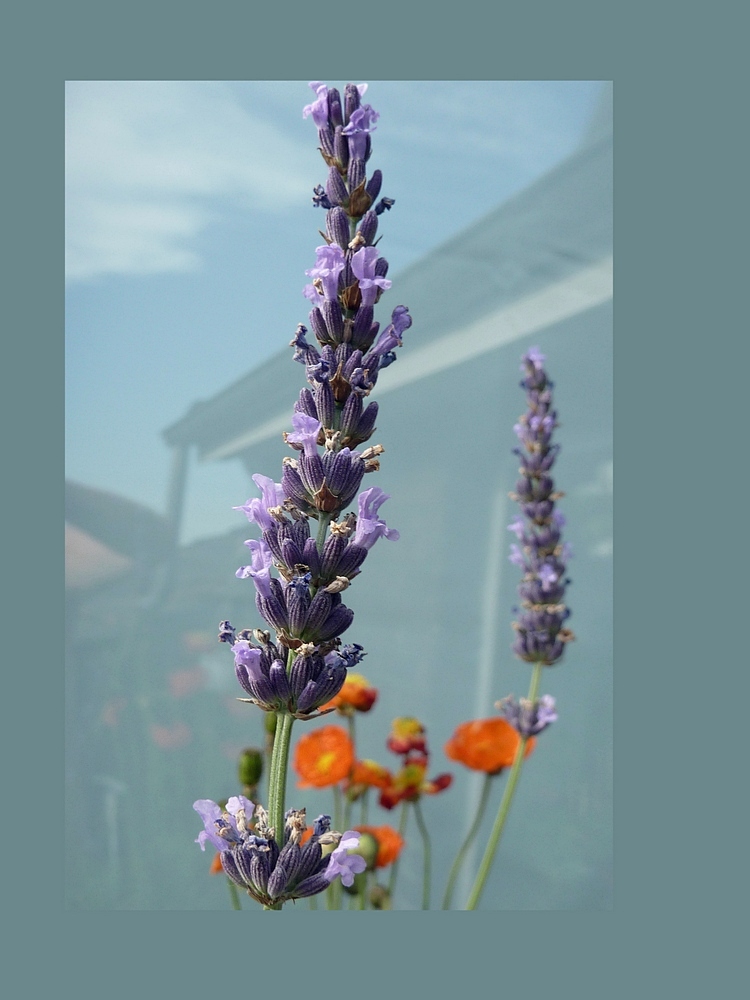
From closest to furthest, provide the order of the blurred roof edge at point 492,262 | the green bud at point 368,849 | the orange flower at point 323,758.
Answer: the green bud at point 368,849, the orange flower at point 323,758, the blurred roof edge at point 492,262

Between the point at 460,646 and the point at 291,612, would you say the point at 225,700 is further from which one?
the point at 291,612

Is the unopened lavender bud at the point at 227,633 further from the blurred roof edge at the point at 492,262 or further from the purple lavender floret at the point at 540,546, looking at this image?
the blurred roof edge at the point at 492,262

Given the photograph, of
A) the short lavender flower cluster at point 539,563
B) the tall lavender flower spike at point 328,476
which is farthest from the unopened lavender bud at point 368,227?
the short lavender flower cluster at point 539,563

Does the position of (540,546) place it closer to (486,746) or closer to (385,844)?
(486,746)

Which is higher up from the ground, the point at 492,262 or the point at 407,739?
the point at 492,262

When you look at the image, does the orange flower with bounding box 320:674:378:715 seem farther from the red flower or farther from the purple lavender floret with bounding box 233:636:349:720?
the purple lavender floret with bounding box 233:636:349:720

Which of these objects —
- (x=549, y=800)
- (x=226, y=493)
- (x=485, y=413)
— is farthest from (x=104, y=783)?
(x=485, y=413)

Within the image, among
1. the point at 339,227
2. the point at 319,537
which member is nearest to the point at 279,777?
the point at 319,537
